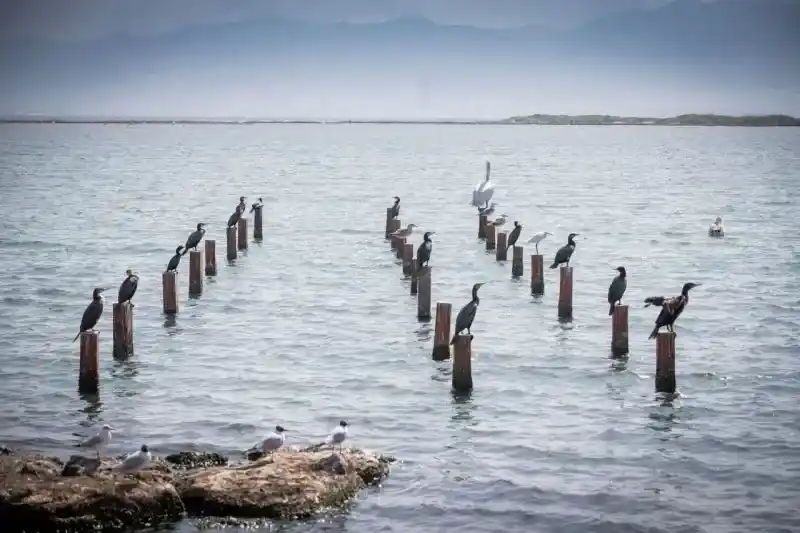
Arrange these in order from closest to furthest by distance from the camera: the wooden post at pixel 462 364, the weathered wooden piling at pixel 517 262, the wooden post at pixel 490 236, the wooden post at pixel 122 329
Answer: the wooden post at pixel 462 364 < the wooden post at pixel 122 329 < the weathered wooden piling at pixel 517 262 < the wooden post at pixel 490 236

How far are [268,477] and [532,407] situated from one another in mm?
7209

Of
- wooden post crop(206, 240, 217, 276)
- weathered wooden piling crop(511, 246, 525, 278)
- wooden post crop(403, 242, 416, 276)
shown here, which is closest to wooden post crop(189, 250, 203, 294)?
wooden post crop(206, 240, 217, 276)

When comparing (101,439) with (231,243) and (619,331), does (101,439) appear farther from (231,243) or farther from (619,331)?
(231,243)

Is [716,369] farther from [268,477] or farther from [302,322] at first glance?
[268,477]

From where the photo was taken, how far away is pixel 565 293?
27.4 meters

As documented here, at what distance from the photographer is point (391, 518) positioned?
15281 millimetres

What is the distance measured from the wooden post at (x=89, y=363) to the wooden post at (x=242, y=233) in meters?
18.1

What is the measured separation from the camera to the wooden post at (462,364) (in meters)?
20.1

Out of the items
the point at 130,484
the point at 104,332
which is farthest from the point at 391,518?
the point at 104,332

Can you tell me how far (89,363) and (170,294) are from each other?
7592 mm

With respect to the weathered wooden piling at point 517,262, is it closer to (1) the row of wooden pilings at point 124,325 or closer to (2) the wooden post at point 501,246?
(2) the wooden post at point 501,246

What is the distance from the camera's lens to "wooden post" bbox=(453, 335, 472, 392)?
2014cm

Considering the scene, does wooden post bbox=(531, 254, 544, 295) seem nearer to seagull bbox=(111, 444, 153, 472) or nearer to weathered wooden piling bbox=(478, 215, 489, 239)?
weathered wooden piling bbox=(478, 215, 489, 239)

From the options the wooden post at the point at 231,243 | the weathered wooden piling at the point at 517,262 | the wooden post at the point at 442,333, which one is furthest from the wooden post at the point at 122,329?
the wooden post at the point at 231,243
